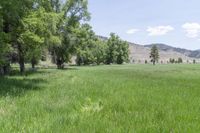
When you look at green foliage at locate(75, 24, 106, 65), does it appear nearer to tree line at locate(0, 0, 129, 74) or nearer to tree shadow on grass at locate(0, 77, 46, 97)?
tree line at locate(0, 0, 129, 74)

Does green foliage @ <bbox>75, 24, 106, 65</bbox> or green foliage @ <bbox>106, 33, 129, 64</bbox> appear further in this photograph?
green foliage @ <bbox>106, 33, 129, 64</bbox>

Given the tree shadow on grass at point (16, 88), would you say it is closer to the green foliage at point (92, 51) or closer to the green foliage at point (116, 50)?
the green foliage at point (92, 51)

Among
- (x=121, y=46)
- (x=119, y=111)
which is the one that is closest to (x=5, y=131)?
(x=119, y=111)

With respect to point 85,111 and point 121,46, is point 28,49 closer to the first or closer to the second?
point 85,111

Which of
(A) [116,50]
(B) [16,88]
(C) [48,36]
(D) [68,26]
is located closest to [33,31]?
(C) [48,36]

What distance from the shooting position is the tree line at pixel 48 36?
85.3ft

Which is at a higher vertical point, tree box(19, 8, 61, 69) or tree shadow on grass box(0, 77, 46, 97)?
tree box(19, 8, 61, 69)

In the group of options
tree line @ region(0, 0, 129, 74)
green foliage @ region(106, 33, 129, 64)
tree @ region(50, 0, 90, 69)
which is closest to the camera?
tree line @ region(0, 0, 129, 74)

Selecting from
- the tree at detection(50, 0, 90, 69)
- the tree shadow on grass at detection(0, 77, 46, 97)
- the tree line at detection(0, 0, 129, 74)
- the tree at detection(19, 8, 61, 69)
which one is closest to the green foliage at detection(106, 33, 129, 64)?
the tree line at detection(0, 0, 129, 74)

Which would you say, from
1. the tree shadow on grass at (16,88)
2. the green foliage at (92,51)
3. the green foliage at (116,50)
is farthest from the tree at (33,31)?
the green foliage at (116,50)

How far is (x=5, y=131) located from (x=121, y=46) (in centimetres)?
12455

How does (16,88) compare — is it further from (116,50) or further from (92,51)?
(116,50)

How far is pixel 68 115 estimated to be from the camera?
376 inches

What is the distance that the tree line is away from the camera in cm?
2598
